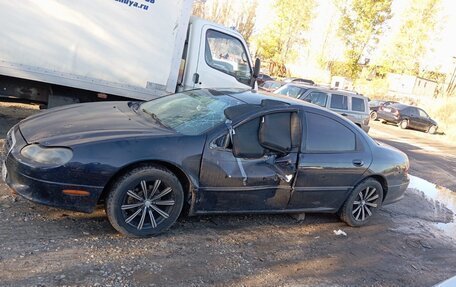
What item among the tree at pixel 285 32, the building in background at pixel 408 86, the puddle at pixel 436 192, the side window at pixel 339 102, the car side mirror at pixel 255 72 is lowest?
the puddle at pixel 436 192

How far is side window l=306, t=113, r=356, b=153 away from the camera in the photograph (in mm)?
4734

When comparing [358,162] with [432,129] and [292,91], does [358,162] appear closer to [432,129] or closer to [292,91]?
[292,91]

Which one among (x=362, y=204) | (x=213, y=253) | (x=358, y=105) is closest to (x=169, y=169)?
(x=213, y=253)

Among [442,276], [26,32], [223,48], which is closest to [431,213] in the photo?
[442,276]

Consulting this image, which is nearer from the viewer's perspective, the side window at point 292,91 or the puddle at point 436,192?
the puddle at point 436,192

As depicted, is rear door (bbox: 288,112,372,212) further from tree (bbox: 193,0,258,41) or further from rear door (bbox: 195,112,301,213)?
tree (bbox: 193,0,258,41)

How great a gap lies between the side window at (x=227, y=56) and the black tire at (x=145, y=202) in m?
3.44

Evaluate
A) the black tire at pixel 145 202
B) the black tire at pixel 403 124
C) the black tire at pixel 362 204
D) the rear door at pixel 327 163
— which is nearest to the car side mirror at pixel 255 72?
the rear door at pixel 327 163

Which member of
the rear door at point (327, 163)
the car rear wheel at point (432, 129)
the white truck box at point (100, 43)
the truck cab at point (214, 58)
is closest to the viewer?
the rear door at point (327, 163)

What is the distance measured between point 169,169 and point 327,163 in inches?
76.0

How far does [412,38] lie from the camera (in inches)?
1405

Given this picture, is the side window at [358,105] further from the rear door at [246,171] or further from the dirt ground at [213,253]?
the rear door at [246,171]

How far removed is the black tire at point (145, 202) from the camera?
12.1 ft

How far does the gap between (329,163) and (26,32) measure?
14.5 ft
